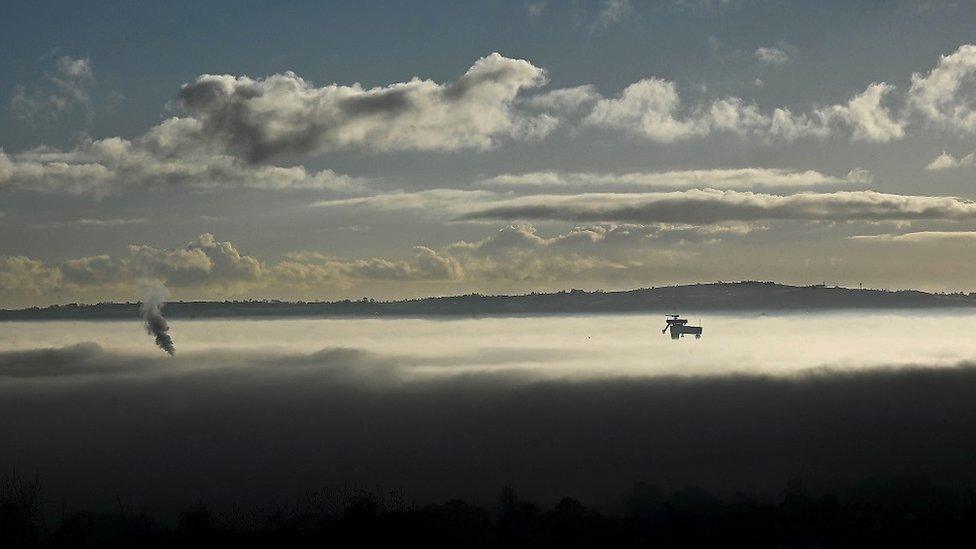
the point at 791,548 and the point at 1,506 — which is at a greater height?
the point at 1,506

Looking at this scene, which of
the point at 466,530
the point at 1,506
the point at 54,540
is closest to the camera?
the point at 1,506

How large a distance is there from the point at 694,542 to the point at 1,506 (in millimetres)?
119595

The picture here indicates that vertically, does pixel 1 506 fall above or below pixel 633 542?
above

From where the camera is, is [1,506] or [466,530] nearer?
[1,506]

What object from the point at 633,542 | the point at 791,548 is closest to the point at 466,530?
the point at 633,542

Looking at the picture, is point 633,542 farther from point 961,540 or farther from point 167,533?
point 167,533

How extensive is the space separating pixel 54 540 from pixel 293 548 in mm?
44265

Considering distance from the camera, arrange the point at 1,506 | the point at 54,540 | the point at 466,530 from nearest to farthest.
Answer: the point at 1,506, the point at 54,540, the point at 466,530

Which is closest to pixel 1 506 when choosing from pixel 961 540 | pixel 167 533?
pixel 167 533

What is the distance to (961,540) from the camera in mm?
184750

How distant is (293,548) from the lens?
552 feet

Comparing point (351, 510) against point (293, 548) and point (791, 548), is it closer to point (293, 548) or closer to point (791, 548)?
point (293, 548)

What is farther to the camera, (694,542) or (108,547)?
(694,542)

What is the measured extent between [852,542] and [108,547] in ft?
439
